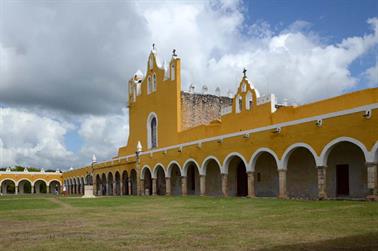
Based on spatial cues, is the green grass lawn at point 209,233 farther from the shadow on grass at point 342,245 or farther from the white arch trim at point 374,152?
the white arch trim at point 374,152

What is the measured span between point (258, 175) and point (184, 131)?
7.53 meters

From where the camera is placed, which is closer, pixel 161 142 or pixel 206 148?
pixel 206 148

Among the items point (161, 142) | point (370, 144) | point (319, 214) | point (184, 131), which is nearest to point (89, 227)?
point (319, 214)

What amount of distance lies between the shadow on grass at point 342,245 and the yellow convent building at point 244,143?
8.78 m

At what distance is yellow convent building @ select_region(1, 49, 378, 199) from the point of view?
16.2 m

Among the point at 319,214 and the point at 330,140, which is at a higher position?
the point at 330,140

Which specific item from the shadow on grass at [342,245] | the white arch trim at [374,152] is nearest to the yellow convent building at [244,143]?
the white arch trim at [374,152]

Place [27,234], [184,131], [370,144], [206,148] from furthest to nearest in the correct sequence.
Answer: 1. [184,131]
2. [206,148]
3. [370,144]
4. [27,234]

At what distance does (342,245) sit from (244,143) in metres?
14.9

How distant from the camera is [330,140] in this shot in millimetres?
16125

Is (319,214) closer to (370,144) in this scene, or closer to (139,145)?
(370,144)

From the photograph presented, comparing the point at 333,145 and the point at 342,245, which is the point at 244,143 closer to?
the point at 333,145

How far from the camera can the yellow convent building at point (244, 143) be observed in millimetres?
16219

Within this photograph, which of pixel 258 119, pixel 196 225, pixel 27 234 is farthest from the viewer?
pixel 258 119
